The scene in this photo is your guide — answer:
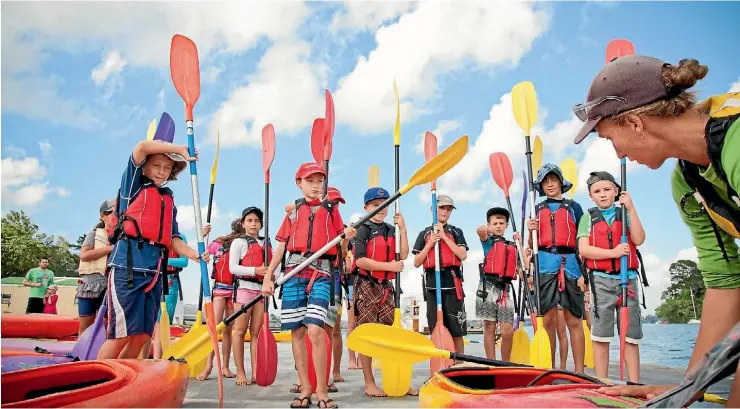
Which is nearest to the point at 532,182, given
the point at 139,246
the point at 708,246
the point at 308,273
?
the point at 308,273

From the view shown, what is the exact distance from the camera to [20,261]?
2420 cm

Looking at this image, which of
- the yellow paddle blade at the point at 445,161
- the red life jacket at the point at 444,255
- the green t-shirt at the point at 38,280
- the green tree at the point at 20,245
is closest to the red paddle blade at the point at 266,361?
the red life jacket at the point at 444,255

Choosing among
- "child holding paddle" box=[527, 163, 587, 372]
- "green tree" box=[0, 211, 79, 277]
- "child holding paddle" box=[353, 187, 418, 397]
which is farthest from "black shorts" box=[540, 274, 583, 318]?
"green tree" box=[0, 211, 79, 277]

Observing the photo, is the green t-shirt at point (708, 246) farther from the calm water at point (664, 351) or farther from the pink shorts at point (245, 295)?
the pink shorts at point (245, 295)

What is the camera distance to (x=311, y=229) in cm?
399

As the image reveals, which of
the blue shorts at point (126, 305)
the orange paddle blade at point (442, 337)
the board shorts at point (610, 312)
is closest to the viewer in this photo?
the blue shorts at point (126, 305)

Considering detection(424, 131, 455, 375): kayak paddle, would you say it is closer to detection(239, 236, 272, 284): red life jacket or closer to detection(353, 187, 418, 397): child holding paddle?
detection(353, 187, 418, 397): child holding paddle

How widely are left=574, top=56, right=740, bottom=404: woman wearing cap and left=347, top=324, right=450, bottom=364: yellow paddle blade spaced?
1.71 metres

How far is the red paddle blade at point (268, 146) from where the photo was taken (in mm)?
5809

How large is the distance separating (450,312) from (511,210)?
71.3 inches

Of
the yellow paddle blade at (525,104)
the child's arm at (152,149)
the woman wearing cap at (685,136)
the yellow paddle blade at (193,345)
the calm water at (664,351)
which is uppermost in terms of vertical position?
the yellow paddle blade at (525,104)

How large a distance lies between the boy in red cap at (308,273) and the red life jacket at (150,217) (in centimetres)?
84

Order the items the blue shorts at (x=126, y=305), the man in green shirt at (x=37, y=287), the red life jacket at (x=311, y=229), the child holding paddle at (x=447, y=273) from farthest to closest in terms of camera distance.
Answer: the man in green shirt at (x=37, y=287)
the child holding paddle at (x=447, y=273)
the red life jacket at (x=311, y=229)
the blue shorts at (x=126, y=305)

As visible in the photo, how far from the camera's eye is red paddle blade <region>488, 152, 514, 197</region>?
A: 6367 mm
